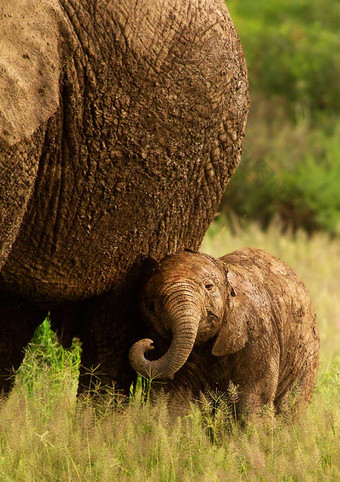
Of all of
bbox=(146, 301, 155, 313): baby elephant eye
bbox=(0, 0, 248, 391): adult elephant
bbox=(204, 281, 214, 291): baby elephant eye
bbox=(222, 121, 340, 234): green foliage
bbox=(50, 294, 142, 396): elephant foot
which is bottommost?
bbox=(222, 121, 340, 234): green foliage

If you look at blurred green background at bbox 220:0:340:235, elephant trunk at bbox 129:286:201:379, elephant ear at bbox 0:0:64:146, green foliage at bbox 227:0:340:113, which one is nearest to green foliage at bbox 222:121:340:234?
blurred green background at bbox 220:0:340:235

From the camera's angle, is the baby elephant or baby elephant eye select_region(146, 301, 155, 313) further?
baby elephant eye select_region(146, 301, 155, 313)

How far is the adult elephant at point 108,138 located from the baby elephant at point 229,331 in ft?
0.86

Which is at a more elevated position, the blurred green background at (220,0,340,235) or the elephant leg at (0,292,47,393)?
the elephant leg at (0,292,47,393)

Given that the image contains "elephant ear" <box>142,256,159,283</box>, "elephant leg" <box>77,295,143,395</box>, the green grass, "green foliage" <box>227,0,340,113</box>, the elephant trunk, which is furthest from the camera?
"green foliage" <box>227,0,340,113</box>

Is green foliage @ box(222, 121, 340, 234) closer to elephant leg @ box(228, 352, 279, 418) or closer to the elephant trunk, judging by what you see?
elephant leg @ box(228, 352, 279, 418)

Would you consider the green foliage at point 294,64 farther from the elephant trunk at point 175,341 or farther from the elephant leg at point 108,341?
the elephant trunk at point 175,341

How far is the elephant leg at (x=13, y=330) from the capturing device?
5916mm

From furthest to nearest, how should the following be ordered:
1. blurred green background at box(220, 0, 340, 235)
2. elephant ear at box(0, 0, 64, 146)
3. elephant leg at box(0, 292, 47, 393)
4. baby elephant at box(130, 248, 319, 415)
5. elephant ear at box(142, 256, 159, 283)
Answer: blurred green background at box(220, 0, 340, 235) → elephant leg at box(0, 292, 47, 393) → elephant ear at box(142, 256, 159, 283) → baby elephant at box(130, 248, 319, 415) → elephant ear at box(0, 0, 64, 146)

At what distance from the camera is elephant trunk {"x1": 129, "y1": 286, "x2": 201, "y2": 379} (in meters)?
5.04

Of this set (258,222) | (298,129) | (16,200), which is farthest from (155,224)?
(298,129)

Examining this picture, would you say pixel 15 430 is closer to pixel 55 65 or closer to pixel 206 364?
pixel 206 364

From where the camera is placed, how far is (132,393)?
235 inches

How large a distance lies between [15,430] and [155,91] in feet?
5.74
